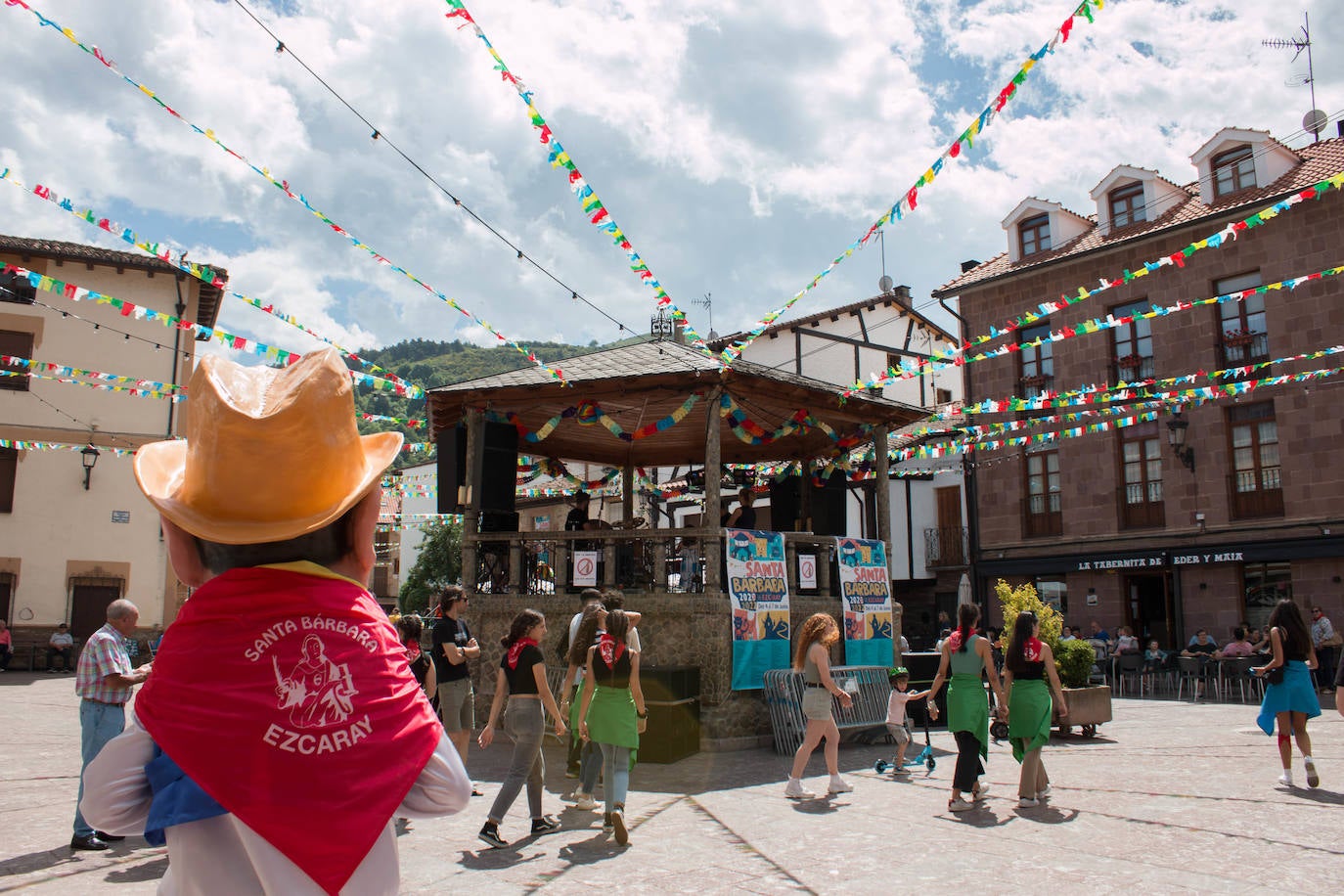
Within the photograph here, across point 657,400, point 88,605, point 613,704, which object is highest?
point 657,400

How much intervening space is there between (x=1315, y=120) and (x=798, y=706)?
2242 cm

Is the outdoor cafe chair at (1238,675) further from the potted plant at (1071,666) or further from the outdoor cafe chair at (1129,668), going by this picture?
the potted plant at (1071,666)

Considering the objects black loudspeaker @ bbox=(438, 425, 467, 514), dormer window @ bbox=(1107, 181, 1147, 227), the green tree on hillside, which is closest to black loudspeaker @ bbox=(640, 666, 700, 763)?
black loudspeaker @ bbox=(438, 425, 467, 514)

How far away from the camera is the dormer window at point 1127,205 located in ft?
81.9

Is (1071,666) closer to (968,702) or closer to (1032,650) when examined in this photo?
(1032,650)

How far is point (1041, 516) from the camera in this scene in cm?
2591

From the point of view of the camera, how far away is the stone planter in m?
12.5

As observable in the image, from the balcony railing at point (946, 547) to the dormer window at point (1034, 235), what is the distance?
8.13m

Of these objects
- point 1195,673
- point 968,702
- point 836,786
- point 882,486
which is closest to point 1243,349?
Answer: point 1195,673

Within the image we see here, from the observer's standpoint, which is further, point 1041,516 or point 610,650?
point 1041,516

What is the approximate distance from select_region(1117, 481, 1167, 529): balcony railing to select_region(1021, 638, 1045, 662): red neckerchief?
17.5 m

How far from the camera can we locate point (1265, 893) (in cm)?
522

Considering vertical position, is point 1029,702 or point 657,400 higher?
point 657,400

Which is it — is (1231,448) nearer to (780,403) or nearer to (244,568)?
(780,403)
